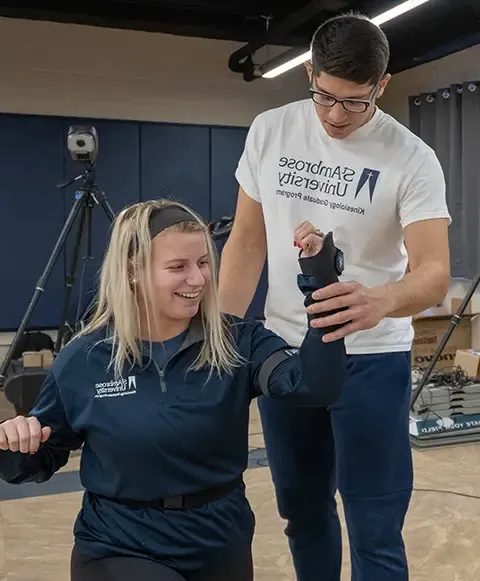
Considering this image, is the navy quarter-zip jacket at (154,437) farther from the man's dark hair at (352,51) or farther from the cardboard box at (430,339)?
the cardboard box at (430,339)

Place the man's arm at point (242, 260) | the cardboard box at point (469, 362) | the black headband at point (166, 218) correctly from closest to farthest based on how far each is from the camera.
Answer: the black headband at point (166, 218)
the man's arm at point (242, 260)
the cardboard box at point (469, 362)

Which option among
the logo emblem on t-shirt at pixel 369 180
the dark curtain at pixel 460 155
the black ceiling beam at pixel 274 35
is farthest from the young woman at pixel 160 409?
the dark curtain at pixel 460 155

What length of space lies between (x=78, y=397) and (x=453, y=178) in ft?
14.5

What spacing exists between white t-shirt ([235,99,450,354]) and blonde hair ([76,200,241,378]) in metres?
0.23

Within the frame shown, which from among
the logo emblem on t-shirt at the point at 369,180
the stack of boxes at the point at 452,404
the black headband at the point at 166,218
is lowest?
the stack of boxes at the point at 452,404

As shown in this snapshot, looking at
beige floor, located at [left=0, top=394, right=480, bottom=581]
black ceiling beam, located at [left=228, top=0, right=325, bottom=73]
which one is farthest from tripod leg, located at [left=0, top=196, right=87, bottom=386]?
black ceiling beam, located at [left=228, top=0, right=325, bottom=73]

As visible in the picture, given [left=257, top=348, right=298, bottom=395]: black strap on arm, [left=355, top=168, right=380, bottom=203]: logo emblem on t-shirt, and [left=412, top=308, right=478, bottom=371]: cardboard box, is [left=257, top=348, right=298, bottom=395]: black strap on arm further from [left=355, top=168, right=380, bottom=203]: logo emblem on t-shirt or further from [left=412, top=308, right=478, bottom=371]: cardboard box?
[left=412, top=308, right=478, bottom=371]: cardboard box

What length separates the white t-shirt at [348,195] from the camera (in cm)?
144

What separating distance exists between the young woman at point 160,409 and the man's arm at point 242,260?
256 mm

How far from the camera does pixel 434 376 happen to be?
4.16 meters

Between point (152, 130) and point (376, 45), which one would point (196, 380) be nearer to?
point (376, 45)

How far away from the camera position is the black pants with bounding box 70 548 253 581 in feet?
4.03

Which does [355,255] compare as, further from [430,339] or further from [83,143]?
[430,339]

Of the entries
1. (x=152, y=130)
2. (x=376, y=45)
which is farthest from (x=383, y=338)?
(x=152, y=130)
